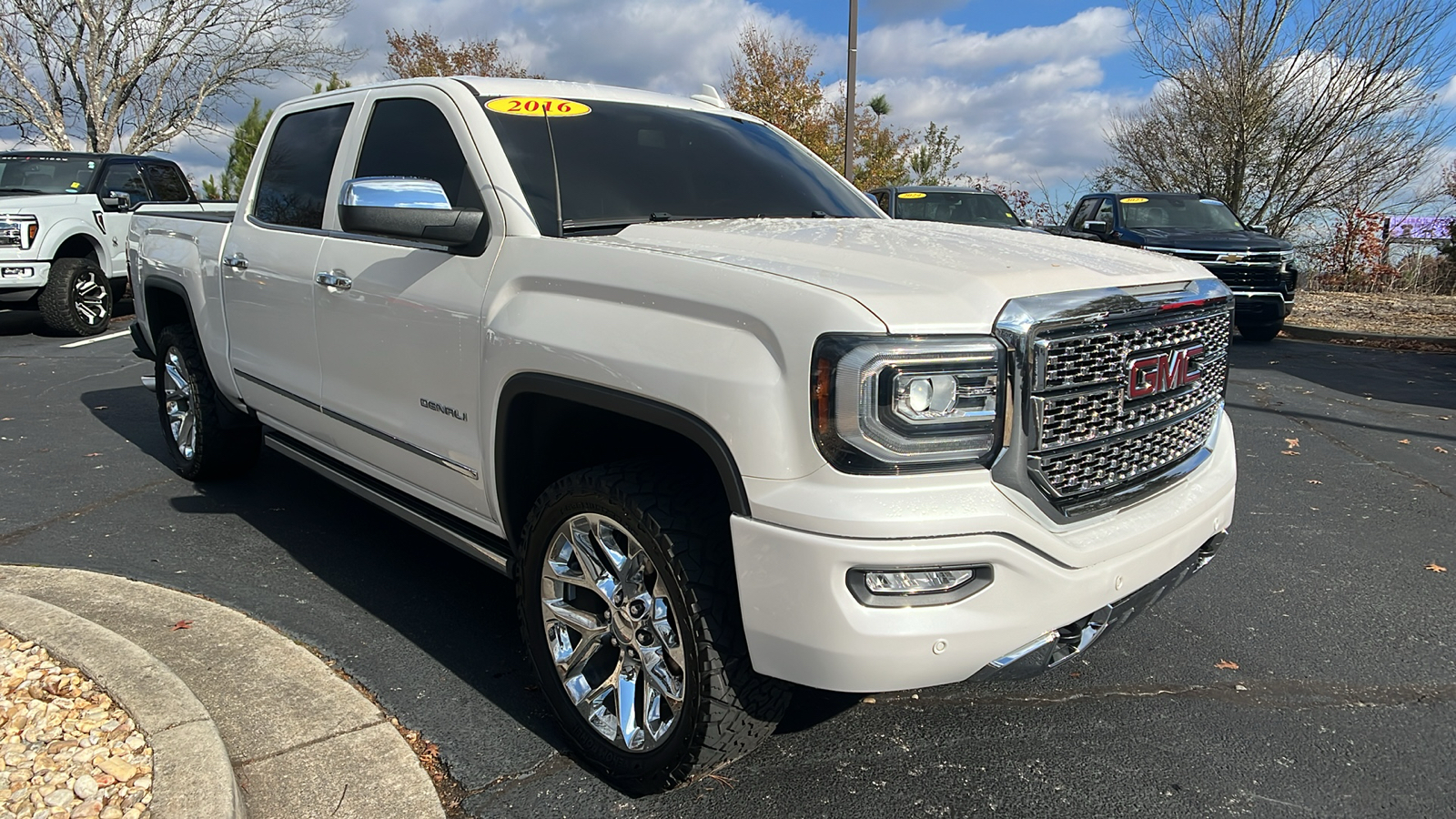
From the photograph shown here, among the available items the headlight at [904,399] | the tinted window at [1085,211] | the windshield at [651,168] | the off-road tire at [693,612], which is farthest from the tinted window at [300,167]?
the tinted window at [1085,211]

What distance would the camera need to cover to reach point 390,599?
13.0ft

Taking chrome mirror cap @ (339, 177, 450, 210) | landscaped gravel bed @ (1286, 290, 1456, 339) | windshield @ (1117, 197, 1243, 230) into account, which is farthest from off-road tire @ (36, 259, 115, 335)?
landscaped gravel bed @ (1286, 290, 1456, 339)

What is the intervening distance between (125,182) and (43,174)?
0.85 m

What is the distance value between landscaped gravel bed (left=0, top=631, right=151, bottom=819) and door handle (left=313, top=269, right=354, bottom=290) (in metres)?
1.49

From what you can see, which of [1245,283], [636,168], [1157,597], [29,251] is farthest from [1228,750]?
[29,251]

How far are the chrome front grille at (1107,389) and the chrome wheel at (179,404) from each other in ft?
15.0

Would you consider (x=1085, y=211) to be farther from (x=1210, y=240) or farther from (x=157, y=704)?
(x=157, y=704)

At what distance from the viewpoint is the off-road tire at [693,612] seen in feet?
7.80

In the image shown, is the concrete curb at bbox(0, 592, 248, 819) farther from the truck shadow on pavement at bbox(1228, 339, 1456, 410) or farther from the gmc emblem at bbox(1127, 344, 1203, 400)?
the truck shadow on pavement at bbox(1228, 339, 1456, 410)

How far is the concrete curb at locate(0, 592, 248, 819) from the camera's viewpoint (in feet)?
7.86

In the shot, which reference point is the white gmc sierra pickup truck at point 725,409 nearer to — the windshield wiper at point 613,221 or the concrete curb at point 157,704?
the windshield wiper at point 613,221

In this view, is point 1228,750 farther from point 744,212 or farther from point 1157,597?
point 744,212

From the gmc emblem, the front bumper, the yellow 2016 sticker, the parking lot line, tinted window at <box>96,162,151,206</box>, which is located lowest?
the parking lot line

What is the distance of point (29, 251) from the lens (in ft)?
36.9
